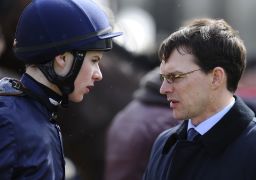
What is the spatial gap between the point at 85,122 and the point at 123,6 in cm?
1718

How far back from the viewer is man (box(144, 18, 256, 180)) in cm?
462

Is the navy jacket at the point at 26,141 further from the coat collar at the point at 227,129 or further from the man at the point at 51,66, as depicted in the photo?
the coat collar at the point at 227,129

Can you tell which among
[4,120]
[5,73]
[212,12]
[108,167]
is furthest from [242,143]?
[212,12]

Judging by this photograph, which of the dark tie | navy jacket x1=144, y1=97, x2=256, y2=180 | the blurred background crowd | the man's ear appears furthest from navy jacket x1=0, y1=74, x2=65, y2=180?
the blurred background crowd

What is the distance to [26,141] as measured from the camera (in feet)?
14.1

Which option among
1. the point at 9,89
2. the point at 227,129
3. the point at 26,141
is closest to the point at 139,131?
the point at 227,129

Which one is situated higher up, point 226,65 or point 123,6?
point 226,65

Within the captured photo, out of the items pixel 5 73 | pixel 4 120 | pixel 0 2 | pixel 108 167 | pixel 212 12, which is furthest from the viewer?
pixel 212 12

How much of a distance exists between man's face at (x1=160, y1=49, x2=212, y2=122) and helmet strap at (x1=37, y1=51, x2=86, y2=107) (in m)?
0.55

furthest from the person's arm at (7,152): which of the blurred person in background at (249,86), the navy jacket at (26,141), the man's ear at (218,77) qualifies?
the blurred person in background at (249,86)

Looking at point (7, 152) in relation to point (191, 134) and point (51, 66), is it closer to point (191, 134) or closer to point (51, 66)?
point (51, 66)

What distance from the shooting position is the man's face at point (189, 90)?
4.74 meters

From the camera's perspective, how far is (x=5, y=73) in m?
7.14

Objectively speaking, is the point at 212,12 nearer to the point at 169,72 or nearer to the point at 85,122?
the point at 85,122
